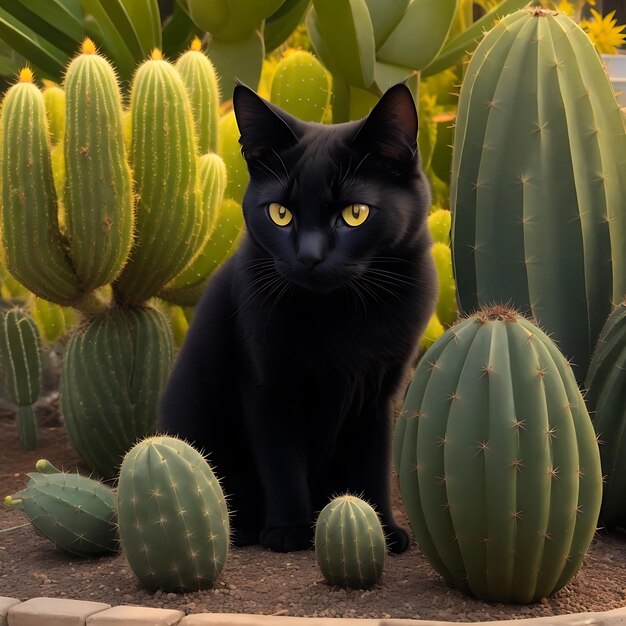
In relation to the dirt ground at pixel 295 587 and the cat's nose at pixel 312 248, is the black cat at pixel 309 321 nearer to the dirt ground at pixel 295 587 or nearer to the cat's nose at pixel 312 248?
the cat's nose at pixel 312 248

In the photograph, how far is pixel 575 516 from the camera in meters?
1.93

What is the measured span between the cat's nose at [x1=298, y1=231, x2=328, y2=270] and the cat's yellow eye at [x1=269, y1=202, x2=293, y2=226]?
0.33 ft

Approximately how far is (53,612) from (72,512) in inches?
17.1

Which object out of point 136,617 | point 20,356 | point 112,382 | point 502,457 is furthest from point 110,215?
point 502,457

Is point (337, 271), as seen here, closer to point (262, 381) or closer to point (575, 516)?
point (262, 381)

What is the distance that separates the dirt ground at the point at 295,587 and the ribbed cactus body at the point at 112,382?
0.50m

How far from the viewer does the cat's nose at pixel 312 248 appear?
2117mm

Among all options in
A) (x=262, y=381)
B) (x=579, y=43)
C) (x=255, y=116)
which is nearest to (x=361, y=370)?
(x=262, y=381)

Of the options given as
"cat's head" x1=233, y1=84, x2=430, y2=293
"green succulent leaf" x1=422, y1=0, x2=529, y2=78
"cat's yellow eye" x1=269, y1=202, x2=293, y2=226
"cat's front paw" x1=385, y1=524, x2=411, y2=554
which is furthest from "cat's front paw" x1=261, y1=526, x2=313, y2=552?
"green succulent leaf" x1=422, y1=0, x2=529, y2=78

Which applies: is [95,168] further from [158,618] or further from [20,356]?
[158,618]

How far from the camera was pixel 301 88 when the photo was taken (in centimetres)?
360

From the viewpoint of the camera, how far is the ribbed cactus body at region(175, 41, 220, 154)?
3266 mm

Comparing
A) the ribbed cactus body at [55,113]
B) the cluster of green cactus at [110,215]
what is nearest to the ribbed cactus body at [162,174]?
the cluster of green cactus at [110,215]

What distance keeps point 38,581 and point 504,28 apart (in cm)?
179
